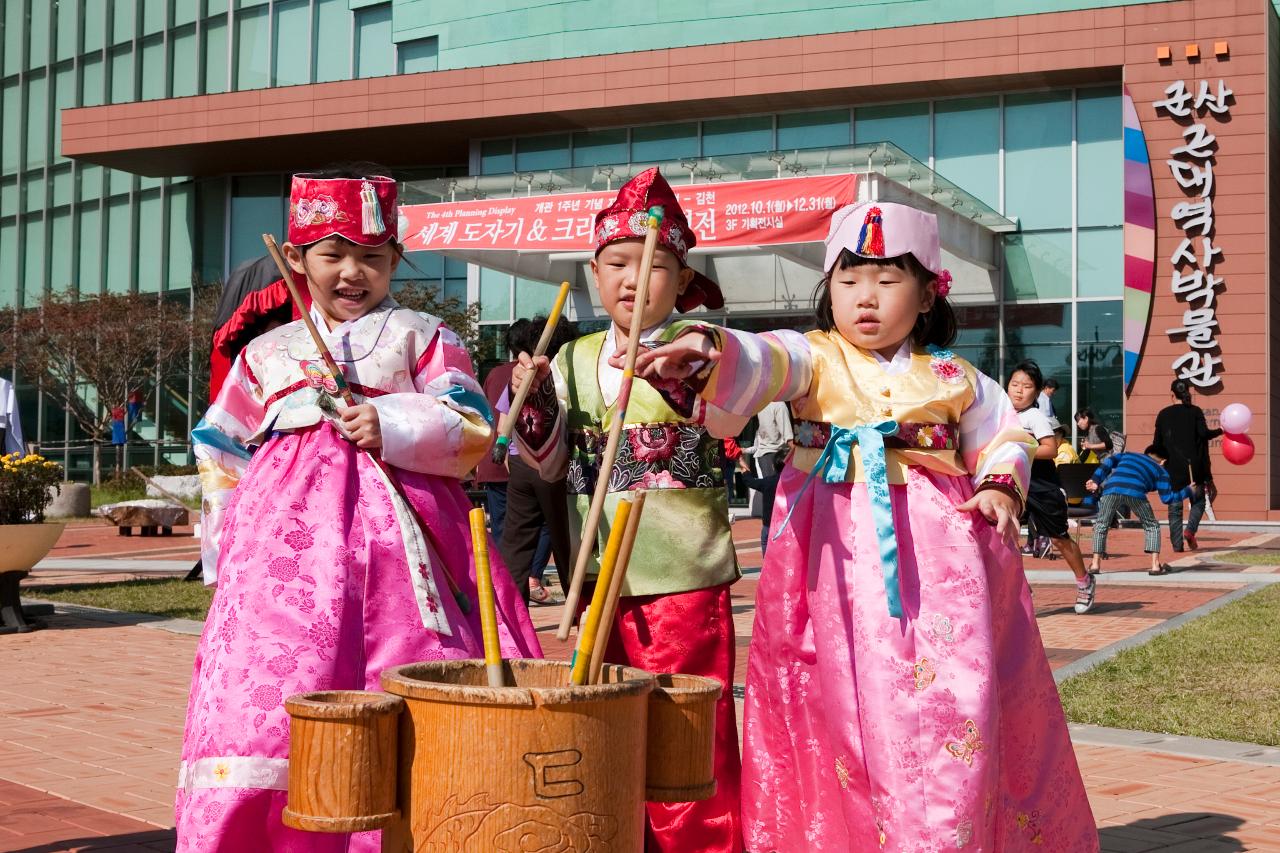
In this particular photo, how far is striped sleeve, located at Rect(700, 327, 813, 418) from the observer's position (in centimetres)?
305

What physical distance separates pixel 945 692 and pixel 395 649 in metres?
1.17

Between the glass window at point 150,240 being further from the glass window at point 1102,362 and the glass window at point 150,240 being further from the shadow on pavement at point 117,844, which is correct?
the shadow on pavement at point 117,844

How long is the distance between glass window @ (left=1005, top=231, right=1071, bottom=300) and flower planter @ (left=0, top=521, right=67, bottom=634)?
722 inches

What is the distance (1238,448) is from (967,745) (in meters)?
21.0

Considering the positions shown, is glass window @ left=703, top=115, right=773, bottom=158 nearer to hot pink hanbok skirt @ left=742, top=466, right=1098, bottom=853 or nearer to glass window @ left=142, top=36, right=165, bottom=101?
glass window @ left=142, top=36, right=165, bottom=101

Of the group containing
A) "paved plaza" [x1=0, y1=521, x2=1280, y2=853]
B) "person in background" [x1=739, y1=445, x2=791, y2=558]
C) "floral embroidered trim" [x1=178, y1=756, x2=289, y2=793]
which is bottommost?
"paved plaza" [x1=0, y1=521, x2=1280, y2=853]

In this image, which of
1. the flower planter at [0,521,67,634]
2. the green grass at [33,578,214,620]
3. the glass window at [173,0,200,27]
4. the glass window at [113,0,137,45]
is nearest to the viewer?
the flower planter at [0,521,67,634]

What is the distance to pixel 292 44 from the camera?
32375 millimetres

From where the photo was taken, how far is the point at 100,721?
6.22 meters

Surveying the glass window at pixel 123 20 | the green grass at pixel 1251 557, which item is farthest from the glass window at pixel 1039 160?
the glass window at pixel 123 20

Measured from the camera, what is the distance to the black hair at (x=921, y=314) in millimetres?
3482

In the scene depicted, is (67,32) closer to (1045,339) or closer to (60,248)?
(60,248)

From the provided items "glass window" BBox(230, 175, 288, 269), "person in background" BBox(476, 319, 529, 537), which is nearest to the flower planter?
"person in background" BBox(476, 319, 529, 537)

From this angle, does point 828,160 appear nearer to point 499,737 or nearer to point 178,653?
point 178,653
